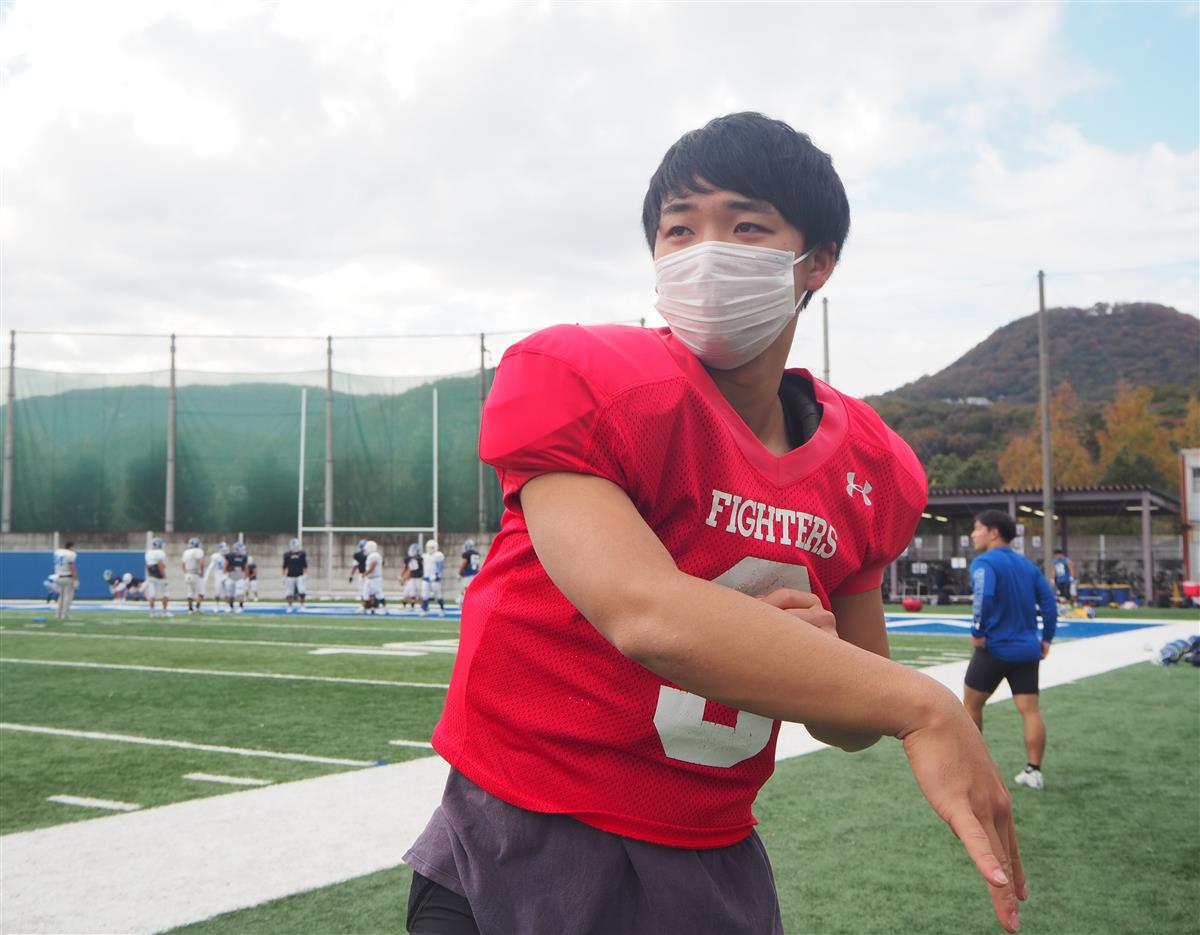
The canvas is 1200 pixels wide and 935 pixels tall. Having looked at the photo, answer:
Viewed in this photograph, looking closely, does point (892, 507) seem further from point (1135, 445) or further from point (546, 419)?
point (1135, 445)

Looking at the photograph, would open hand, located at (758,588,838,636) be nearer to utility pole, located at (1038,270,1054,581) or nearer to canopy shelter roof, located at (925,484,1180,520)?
utility pole, located at (1038,270,1054,581)

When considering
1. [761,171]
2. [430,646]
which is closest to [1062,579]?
[430,646]

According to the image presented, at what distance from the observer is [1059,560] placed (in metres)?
27.8

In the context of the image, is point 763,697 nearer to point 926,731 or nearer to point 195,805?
point 926,731

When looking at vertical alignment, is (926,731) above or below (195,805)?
above

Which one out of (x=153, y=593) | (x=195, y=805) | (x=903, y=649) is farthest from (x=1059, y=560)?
(x=195, y=805)

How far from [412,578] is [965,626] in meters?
13.1

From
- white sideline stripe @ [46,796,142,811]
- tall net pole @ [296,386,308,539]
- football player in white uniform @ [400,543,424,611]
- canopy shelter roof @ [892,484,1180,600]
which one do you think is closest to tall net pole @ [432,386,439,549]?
tall net pole @ [296,386,308,539]

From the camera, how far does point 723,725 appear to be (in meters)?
1.67

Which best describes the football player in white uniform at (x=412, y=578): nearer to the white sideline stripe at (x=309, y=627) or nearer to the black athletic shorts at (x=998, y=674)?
the white sideline stripe at (x=309, y=627)

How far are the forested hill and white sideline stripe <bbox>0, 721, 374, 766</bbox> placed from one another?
87.5 m

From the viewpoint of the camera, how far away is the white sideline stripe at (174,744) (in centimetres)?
789

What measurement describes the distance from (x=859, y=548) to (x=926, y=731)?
0.71 m

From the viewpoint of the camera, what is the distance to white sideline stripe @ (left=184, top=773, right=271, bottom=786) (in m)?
7.09
